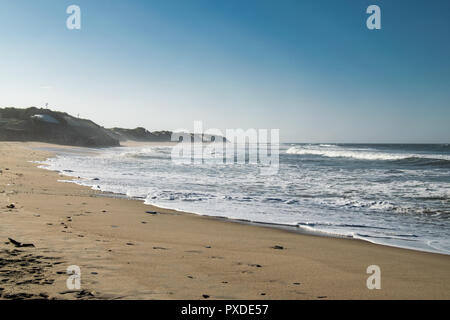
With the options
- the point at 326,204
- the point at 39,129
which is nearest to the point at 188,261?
the point at 326,204

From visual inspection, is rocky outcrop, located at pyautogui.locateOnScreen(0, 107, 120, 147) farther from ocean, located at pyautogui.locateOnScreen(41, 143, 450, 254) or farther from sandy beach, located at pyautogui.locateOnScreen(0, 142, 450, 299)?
sandy beach, located at pyautogui.locateOnScreen(0, 142, 450, 299)

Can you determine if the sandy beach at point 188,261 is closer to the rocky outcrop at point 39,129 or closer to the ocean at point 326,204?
the ocean at point 326,204

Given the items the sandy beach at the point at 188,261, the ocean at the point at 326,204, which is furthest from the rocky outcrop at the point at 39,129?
the sandy beach at the point at 188,261

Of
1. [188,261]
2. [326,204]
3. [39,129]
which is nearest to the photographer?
[188,261]

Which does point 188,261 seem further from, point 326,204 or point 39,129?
point 39,129

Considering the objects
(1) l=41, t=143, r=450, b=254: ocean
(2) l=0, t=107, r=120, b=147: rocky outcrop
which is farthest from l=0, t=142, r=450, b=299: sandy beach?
(2) l=0, t=107, r=120, b=147: rocky outcrop

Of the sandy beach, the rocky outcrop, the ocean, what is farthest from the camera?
the rocky outcrop

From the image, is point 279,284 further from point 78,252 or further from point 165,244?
point 78,252

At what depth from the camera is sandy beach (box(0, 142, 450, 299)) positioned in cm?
314

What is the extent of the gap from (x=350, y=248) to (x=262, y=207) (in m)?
3.80

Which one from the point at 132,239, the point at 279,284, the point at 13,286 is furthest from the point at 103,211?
the point at 279,284

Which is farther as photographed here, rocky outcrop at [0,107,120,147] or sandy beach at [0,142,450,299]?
rocky outcrop at [0,107,120,147]

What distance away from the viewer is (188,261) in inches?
161

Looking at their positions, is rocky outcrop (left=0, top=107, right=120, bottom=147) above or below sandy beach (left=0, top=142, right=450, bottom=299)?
above
